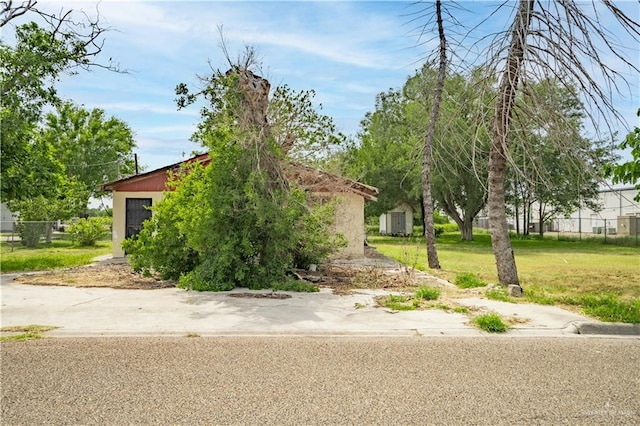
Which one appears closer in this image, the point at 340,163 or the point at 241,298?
the point at 241,298

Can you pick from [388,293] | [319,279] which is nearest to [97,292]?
[319,279]

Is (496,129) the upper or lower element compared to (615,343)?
upper

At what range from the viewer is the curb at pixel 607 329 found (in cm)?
703

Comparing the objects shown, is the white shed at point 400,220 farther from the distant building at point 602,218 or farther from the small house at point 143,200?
the small house at point 143,200

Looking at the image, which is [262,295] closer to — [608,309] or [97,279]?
[97,279]

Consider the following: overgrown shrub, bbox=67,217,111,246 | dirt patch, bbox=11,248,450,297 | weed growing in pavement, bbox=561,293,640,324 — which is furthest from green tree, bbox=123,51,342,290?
overgrown shrub, bbox=67,217,111,246

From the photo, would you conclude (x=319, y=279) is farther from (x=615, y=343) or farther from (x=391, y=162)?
(x=391, y=162)

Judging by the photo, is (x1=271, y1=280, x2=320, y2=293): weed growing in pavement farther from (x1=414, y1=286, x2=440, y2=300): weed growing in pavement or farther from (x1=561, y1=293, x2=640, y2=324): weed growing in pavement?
(x1=561, y1=293, x2=640, y2=324): weed growing in pavement

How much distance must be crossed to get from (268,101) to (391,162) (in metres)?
27.2

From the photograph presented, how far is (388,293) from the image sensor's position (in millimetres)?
10156

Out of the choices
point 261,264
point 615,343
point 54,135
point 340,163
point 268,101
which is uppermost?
point 54,135

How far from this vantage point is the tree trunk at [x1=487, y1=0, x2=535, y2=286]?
907 cm

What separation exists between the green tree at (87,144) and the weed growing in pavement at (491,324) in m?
38.2

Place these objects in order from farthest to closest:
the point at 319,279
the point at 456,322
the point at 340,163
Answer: the point at 340,163
the point at 319,279
the point at 456,322
